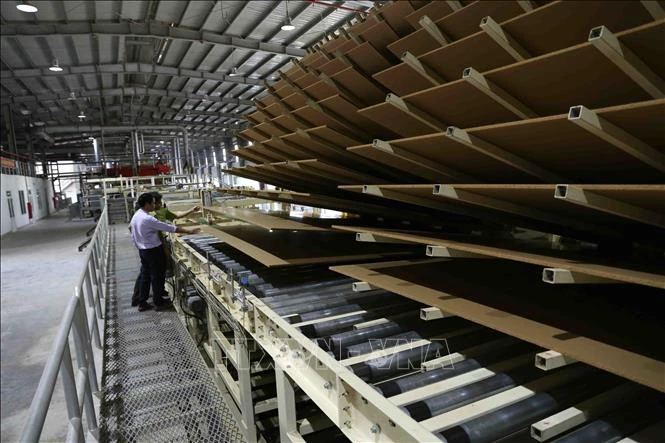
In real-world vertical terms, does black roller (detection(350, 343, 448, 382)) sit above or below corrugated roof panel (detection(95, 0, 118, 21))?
below

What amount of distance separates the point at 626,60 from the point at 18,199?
21.6 metres

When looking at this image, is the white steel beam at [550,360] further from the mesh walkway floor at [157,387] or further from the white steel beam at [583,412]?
the mesh walkway floor at [157,387]

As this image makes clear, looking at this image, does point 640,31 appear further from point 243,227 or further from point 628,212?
point 243,227

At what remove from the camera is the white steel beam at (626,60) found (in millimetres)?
1045

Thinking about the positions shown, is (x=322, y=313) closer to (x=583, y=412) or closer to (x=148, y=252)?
(x=583, y=412)

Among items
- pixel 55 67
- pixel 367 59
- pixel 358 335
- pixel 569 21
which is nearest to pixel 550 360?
pixel 358 335

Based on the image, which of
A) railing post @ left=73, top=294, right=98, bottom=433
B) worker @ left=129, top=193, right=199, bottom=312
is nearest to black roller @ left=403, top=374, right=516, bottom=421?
railing post @ left=73, top=294, right=98, bottom=433

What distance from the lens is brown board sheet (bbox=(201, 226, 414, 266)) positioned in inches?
104

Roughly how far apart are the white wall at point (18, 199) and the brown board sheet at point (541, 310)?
1719 centimetres

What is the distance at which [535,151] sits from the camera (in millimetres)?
1471

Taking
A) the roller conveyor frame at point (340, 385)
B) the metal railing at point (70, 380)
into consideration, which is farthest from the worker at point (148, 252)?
the roller conveyor frame at point (340, 385)

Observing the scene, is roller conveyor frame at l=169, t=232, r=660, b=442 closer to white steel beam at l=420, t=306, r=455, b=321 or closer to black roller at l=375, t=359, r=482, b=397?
black roller at l=375, t=359, r=482, b=397

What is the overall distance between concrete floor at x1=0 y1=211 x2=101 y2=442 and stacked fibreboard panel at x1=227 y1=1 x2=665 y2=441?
4393 millimetres

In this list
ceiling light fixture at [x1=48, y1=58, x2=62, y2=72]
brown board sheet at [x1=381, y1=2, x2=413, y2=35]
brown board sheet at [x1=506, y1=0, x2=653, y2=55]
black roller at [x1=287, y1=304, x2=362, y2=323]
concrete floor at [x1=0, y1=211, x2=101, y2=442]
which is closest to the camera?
brown board sheet at [x1=506, y1=0, x2=653, y2=55]
